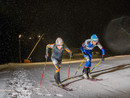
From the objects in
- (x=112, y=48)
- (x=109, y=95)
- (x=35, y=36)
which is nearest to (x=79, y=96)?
(x=109, y=95)

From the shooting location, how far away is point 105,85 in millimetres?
6332

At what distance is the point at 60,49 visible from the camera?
6.33 meters

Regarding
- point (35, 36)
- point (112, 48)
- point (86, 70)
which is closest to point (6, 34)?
point (35, 36)

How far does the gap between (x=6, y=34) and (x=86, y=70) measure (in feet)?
288

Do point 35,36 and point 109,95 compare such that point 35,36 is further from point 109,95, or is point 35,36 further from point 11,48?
point 109,95

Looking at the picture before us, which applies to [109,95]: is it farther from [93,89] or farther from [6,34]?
[6,34]

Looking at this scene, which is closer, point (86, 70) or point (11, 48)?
point (86, 70)

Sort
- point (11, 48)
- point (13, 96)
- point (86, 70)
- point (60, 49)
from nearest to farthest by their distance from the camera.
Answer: point (13, 96) → point (60, 49) → point (86, 70) → point (11, 48)

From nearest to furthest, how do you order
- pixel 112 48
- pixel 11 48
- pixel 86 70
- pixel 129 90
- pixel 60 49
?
1. pixel 129 90
2. pixel 60 49
3. pixel 86 70
4. pixel 112 48
5. pixel 11 48

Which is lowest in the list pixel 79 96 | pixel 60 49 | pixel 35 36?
pixel 79 96

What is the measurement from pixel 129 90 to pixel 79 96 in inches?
72.1

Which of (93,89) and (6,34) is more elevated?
(6,34)

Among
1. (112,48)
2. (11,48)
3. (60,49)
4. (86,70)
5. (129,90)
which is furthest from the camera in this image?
(11,48)

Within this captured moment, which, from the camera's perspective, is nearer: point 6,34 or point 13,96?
point 13,96
